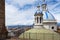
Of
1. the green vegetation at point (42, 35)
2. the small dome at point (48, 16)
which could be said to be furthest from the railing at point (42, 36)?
the small dome at point (48, 16)

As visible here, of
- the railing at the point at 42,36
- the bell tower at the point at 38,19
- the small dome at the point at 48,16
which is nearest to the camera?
the railing at the point at 42,36

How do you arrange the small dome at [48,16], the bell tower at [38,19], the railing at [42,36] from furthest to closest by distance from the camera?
the small dome at [48,16] < the bell tower at [38,19] < the railing at [42,36]

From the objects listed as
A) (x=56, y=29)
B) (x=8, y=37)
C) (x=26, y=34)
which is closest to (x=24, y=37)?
(x=26, y=34)

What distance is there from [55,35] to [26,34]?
1.07m

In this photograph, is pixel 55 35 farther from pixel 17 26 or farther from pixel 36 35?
pixel 17 26

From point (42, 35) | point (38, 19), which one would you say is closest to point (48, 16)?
point (38, 19)

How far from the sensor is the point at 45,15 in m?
9.00

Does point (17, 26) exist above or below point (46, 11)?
below

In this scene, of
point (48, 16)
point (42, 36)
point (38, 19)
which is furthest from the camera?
point (48, 16)

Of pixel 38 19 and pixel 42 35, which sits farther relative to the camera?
pixel 38 19

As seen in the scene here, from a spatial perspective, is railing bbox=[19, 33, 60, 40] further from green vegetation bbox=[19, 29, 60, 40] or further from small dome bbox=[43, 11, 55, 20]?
small dome bbox=[43, 11, 55, 20]

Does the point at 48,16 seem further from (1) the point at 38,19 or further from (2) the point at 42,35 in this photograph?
(2) the point at 42,35

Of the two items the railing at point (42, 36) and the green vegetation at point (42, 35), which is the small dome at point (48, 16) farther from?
the railing at point (42, 36)

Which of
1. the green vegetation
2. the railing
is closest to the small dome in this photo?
the green vegetation
